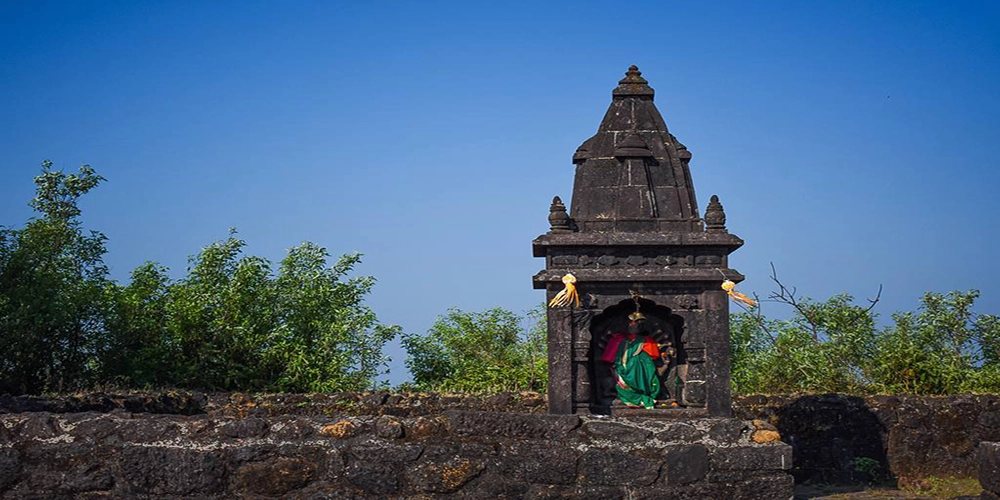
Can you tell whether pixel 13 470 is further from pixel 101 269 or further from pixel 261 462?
pixel 101 269

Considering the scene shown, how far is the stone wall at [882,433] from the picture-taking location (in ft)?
43.3

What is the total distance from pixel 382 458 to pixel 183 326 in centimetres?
1289

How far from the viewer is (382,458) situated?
7098mm

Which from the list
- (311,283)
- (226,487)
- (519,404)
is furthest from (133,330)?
(226,487)

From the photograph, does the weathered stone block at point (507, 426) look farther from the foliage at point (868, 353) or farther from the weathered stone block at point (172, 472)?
the foliage at point (868, 353)

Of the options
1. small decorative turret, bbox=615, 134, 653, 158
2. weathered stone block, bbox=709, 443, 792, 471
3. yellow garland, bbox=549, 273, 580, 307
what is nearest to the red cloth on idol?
yellow garland, bbox=549, 273, 580, 307

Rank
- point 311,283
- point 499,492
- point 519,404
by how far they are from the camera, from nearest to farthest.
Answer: point 499,492 → point 519,404 → point 311,283

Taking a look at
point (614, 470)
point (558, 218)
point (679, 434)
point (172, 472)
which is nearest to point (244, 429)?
point (172, 472)

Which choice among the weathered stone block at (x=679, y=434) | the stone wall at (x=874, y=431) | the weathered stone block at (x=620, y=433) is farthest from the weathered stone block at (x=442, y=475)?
the stone wall at (x=874, y=431)

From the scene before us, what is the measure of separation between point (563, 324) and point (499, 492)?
3.19 meters

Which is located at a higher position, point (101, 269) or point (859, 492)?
point (101, 269)

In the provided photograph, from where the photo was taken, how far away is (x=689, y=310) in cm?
1011

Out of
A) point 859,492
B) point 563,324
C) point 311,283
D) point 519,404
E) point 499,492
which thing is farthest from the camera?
point 311,283

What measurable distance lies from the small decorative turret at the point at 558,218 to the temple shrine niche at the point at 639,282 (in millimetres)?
12
